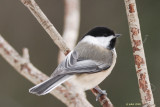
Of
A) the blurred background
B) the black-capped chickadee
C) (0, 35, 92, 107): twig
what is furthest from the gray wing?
the blurred background

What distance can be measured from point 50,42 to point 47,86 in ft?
6.30

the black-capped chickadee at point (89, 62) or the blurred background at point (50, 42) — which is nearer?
the black-capped chickadee at point (89, 62)

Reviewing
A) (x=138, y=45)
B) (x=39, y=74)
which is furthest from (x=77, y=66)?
(x=138, y=45)

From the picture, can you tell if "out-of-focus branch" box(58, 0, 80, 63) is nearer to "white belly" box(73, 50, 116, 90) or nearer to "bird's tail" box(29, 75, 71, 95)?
"white belly" box(73, 50, 116, 90)

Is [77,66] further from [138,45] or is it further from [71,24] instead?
[71,24]

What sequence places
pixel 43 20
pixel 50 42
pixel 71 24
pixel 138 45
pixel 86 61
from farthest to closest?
pixel 50 42 → pixel 71 24 → pixel 86 61 → pixel 43 20 → pixel 138 45

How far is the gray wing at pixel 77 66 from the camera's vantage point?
1.51 metres

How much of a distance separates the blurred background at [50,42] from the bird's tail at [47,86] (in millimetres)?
1522

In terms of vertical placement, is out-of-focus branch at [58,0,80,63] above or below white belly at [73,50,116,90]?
above

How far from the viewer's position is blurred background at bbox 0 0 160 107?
9.67 ft

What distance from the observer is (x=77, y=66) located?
5.07 ft

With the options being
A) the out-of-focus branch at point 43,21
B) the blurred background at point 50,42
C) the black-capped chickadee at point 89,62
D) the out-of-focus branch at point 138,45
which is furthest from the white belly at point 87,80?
the blurred background at point 50,42

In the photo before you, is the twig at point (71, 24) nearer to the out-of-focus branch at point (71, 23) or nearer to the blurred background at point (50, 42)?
the out-of-focus branch at point (71, 23)

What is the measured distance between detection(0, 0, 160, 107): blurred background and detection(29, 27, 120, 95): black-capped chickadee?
1.25 meters
